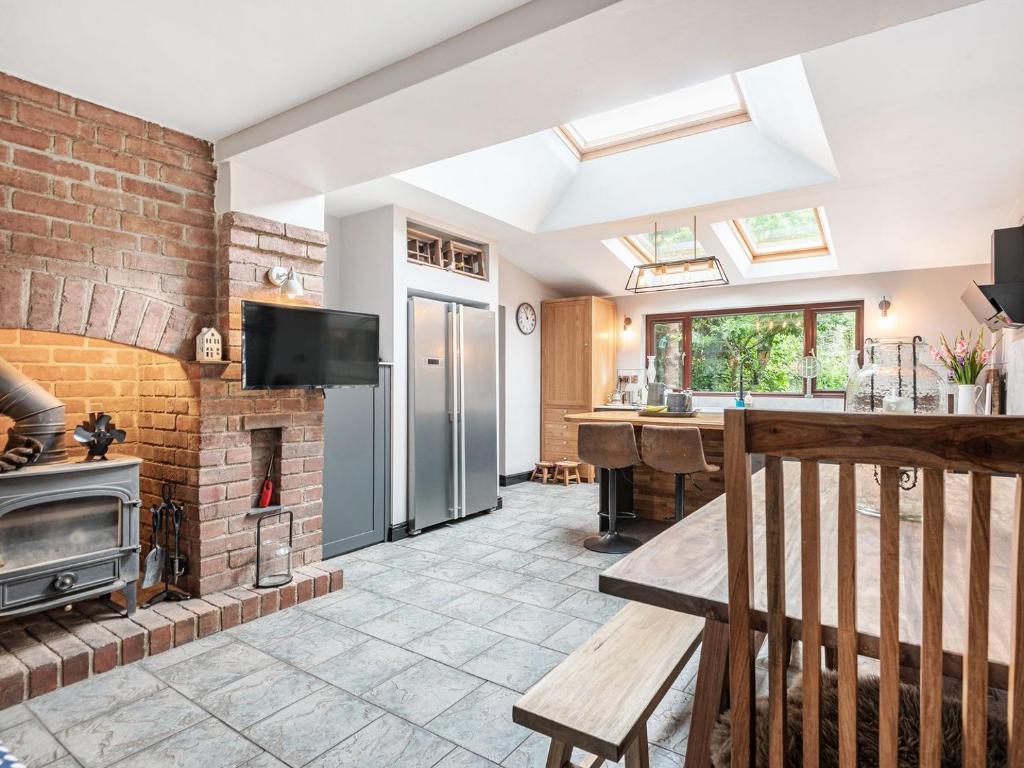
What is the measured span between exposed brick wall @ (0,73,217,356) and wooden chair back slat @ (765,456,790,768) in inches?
110

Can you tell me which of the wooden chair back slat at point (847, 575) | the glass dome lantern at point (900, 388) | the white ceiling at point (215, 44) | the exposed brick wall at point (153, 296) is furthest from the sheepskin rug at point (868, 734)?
the exposed brick wall at point (153, 296)

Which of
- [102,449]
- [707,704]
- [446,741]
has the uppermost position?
[102,449]

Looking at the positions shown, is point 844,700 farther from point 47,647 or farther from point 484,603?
point 47,647

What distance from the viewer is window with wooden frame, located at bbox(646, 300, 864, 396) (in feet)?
19.8

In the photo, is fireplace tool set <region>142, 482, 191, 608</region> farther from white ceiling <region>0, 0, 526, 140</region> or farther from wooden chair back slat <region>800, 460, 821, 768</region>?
wooden chair back slat <region>800, 460, 821, 768</region>

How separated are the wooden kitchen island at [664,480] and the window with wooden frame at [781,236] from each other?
2334mm

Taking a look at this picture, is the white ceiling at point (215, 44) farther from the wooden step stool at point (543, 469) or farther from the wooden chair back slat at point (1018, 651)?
the wooden step stool at point (543, 469)

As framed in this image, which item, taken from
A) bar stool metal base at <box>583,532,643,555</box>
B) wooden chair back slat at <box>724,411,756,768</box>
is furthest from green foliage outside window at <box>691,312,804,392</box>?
wooden chair back slat at <box>724,411,756,768</box>

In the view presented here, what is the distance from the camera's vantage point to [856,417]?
0.82 metres

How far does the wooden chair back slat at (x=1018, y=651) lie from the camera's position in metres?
0.72

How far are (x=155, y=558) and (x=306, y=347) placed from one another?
125cm

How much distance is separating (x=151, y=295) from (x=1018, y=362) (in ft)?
14.4

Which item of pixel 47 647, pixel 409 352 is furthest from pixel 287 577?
pixel 409 352

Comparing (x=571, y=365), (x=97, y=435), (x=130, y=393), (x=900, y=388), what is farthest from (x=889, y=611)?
(x=571, y=365)
